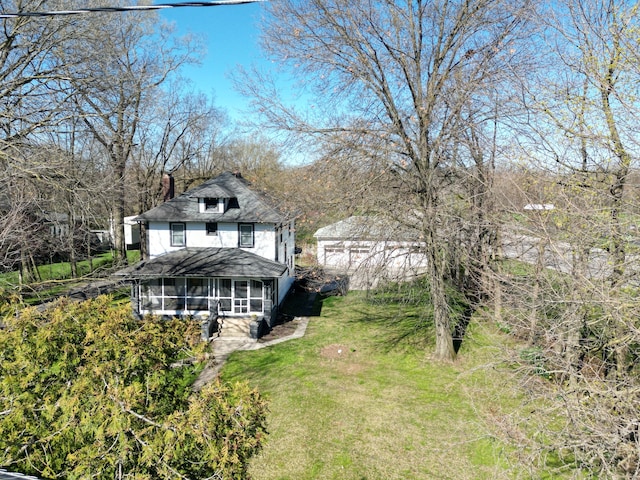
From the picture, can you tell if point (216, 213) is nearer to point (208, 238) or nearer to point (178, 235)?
point (208, 238)

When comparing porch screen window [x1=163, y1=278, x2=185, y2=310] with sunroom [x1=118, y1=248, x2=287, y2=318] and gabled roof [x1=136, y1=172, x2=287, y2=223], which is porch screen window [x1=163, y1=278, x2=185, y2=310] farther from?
A: gabled roof [x1=136, y1=172, x2=287, y2=223]

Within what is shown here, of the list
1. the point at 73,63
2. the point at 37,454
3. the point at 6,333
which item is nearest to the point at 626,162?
the point at 37,454

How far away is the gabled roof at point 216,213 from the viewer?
62.9 feet

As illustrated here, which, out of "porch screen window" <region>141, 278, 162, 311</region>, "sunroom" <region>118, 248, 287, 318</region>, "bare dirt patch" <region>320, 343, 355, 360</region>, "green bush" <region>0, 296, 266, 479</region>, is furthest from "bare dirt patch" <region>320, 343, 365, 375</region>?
"green bush" <region>0, 296, 266, 479</region>

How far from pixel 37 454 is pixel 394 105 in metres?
13.1

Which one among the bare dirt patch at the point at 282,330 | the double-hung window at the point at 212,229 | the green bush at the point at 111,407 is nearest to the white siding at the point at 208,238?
the double-hung window at the point at 212,229

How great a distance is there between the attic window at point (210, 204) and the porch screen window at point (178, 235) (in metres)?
1.43

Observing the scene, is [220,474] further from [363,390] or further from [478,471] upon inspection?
[363,390]

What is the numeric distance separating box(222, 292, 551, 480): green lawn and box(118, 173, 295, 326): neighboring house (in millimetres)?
A: 3445

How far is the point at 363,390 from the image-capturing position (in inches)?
484

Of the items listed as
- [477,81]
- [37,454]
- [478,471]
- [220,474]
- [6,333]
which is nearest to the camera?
[220,474]

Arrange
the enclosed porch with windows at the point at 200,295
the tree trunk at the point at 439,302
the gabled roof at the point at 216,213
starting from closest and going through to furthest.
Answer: the tree trunk at the point at 439,302 < the enclosed porch with windows at the point at 200,295 < the gabled roof at the point at 216,213

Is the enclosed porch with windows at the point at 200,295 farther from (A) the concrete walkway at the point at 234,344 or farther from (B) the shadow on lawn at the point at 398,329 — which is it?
(B) the shadow on lawn at the point at 398,329

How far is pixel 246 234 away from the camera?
19.8m
